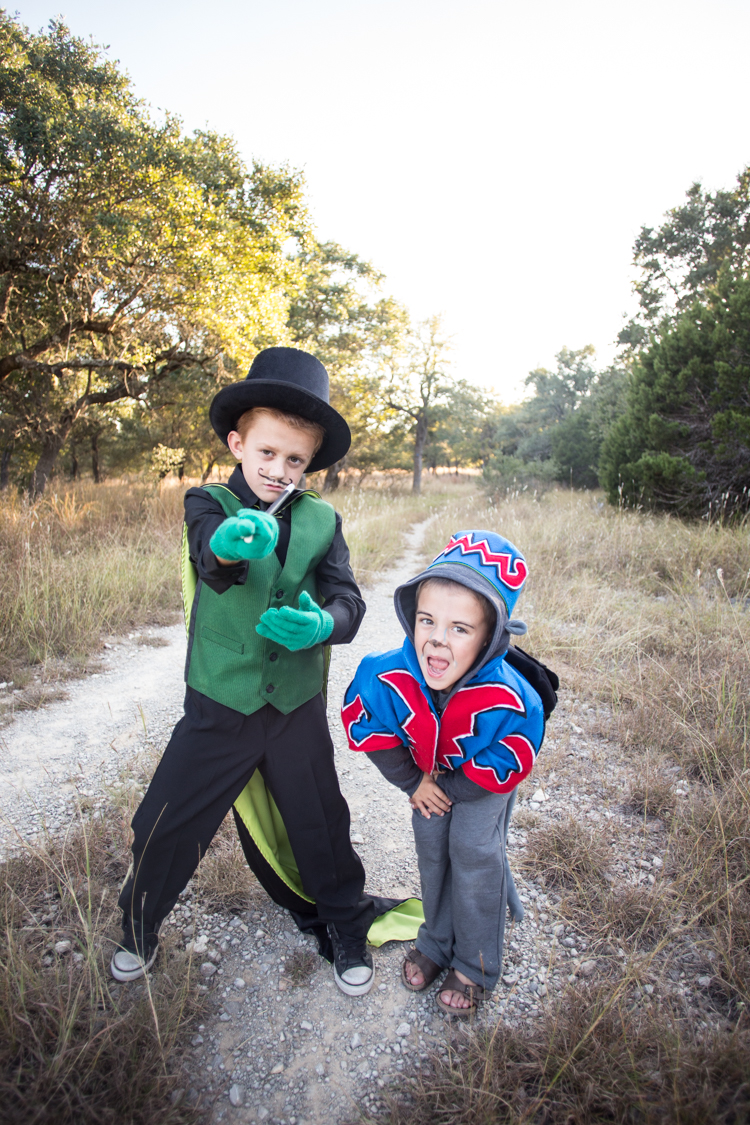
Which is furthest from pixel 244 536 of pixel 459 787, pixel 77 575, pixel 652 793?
pixel 77 575

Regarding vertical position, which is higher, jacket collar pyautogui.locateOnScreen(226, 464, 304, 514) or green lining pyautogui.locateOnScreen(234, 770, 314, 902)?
jacket collar pyautogui.locateOnScreen(226, 464, 304, 514)

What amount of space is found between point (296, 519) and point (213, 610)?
375 millimetres

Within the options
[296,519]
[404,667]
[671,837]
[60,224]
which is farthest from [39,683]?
[60,224]

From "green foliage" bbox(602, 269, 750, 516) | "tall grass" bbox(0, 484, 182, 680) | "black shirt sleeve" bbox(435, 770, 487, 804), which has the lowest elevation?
"tall grass" bbox(0, 484, 182, 680)

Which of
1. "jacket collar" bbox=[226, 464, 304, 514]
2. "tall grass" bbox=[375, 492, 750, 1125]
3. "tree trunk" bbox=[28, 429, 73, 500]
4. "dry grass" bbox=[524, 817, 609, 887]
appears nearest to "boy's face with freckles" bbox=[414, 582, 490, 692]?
"jacket collar" bbox=[226, 464, 304, 514]

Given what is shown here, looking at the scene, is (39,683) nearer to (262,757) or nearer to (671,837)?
(262,757)

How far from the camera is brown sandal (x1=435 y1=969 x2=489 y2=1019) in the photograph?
1.58 m

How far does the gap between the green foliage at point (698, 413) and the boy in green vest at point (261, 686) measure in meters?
6.69

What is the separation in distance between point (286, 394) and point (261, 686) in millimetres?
876

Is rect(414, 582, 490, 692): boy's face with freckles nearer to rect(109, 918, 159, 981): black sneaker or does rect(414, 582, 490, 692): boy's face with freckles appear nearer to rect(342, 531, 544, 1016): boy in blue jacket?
rect(342, 531, 544, 1016): boy in blue jacket

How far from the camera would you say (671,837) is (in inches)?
84.8

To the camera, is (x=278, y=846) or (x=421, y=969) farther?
(x=278, y=846)

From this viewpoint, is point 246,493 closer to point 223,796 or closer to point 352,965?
point 223,796

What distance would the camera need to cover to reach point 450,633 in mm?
1460
